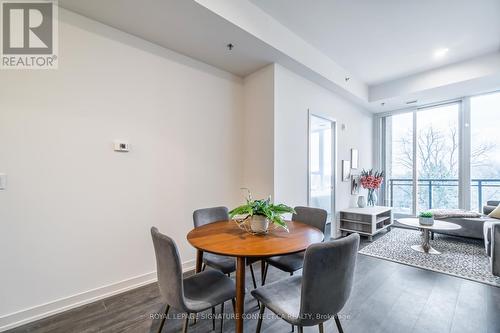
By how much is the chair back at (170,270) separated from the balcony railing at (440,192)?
Answer: 5735mm

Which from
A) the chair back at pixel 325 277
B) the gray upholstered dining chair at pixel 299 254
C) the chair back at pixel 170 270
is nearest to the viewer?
the chair back at pixel 325 277

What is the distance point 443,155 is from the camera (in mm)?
4754

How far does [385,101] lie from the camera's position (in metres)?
4.74

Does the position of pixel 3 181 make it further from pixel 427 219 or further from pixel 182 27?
pixel 427 219

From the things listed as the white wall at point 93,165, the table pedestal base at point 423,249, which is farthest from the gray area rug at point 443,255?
the white wall at point 93,165

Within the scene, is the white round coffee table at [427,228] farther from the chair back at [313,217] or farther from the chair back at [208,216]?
the chair back at [208,216]

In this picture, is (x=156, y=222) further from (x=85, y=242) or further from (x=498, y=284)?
(x=498, y=284)

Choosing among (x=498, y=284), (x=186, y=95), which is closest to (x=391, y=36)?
(x=186, y=95)

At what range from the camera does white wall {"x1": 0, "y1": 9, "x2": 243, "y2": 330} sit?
1851 mm

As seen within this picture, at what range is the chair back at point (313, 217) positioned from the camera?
2184 millimetres

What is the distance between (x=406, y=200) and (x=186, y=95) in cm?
545

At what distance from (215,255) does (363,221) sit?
10.4 ft

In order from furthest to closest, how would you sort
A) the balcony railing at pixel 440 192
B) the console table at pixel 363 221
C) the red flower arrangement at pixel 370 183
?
the red flower arrangement at pixel 370 183
the balcony railing at pixel 440 192
the console table at pixel 363 221

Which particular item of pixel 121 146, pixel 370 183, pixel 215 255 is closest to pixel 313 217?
pixel 215 255
